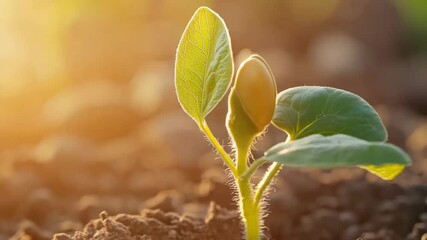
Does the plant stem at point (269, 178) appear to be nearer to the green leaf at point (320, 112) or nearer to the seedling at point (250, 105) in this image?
the seedling at point (250, 105)

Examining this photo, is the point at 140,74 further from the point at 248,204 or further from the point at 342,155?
the point at 342,155

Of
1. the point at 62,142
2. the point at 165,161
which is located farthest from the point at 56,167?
the point at 165,161

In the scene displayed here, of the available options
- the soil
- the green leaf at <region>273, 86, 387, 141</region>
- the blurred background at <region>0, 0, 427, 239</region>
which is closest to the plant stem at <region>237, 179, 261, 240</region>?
the green leaf at <region>273, 86, 387, 141</region>

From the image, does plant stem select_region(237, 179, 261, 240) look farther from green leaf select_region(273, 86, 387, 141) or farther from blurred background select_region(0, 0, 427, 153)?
blurred background select_region(0, 0, 427, 153)

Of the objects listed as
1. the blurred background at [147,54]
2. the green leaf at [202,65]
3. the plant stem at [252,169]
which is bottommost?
the plant stem at [252,169]

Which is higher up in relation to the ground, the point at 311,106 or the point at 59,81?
the point at 59,81

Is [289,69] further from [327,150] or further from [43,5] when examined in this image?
[327,150]

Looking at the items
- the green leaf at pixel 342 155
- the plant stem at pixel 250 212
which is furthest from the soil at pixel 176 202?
the green leaf at pixel 342 155
